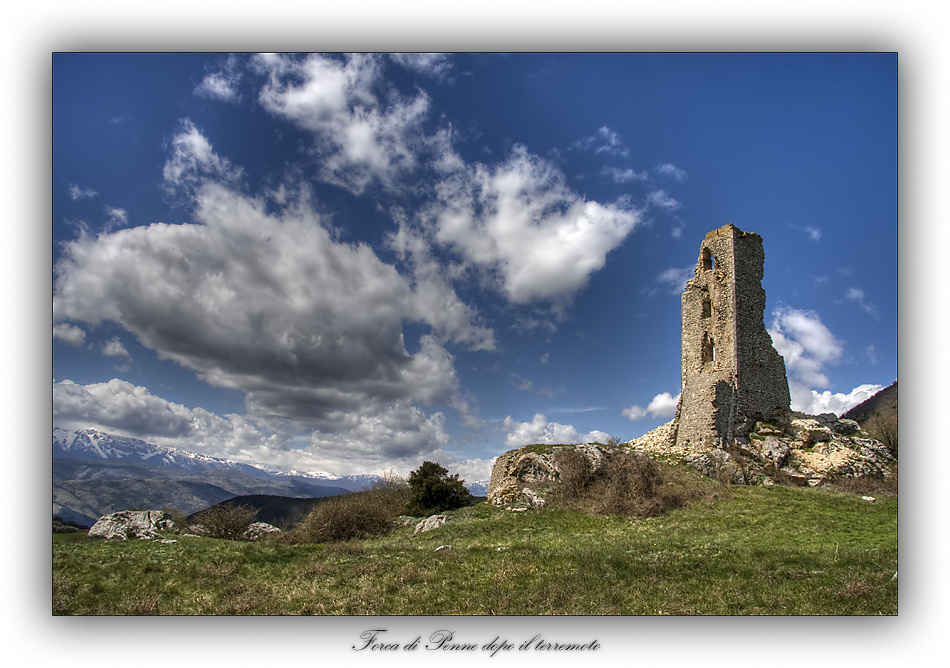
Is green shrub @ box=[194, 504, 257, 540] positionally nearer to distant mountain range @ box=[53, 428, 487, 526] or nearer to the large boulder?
distant mountain range @ box=[53, 428, 487, 526]

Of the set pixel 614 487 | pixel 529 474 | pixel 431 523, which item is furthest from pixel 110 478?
pixel 614 487

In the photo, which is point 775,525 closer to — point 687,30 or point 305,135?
point 687,30

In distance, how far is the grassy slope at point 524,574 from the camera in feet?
27.1

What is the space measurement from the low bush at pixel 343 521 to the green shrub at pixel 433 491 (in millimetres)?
1000

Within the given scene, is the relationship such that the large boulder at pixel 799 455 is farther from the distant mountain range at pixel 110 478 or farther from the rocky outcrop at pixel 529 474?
the distant mountain range at pixel 110 478

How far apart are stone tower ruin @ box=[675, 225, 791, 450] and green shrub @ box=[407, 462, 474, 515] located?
35.9 feet

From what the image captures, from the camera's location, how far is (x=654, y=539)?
1253 centimetres

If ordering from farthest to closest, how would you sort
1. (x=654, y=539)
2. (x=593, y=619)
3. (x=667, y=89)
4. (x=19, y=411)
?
(x=654, y=539) → (x=667, y=89) → (x=19, y=411) → (x=593, y=619)

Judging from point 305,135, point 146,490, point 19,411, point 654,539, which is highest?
point 305,135

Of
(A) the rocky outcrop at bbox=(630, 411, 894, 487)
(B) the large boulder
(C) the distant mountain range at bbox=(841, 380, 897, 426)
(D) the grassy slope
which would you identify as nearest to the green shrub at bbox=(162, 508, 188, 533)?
(D) the grassy slope

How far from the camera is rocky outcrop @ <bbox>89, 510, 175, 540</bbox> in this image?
43.1 feet

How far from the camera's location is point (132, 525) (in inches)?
551

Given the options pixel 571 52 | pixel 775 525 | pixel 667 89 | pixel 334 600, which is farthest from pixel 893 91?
pixel 334 600

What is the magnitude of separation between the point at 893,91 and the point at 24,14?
16.6 meters
